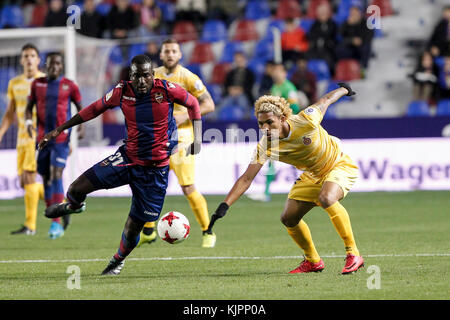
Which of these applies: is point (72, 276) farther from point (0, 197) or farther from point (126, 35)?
point (126, 35)

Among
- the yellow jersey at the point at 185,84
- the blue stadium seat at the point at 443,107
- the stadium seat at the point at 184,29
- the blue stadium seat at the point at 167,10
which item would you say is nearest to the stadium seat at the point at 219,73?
the stadium seat at the point at 184,29

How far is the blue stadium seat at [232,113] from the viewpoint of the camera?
19578 mm

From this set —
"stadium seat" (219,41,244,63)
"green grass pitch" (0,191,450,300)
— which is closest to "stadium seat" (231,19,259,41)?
"stadium seat" (219,41,244,63)

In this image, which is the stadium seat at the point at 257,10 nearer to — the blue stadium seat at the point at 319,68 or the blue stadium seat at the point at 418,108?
the blue stadium seat at the point at 319,68

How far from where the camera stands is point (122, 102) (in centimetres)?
830

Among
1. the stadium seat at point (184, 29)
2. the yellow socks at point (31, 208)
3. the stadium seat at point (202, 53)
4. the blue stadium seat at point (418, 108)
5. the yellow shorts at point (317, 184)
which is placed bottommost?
the yellow socks at point (31, 208)

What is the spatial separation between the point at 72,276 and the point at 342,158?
109 inches

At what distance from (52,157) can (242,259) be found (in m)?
3.76

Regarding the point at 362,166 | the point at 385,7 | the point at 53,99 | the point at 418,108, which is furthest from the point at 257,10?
the point at 53,99

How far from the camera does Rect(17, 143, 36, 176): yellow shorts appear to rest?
12.8 metres

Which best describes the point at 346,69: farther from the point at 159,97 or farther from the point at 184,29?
the point at 159,97

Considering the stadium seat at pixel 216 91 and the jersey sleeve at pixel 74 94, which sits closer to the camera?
the jersey sleeve at pixel 74 94

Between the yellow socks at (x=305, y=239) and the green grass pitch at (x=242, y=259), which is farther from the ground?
the yellow socks at (x=305, y=239)
